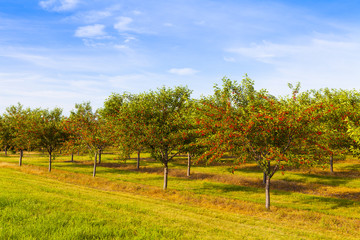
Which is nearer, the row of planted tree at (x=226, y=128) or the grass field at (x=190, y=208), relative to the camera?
→ the grass field at (x=190, y=208)

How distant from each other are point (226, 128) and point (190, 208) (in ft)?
21.0

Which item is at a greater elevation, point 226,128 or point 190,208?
point 226,128

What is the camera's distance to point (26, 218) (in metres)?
9.41

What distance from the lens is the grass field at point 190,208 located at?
9.01 metres

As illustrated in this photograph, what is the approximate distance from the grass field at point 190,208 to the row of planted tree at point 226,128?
11.5 feet

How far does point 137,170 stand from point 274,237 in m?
34.0

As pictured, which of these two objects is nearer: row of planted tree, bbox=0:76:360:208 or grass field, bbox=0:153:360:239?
grass field, bbox=0:153:360:239

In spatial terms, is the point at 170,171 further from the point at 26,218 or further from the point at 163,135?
the point at 26,218

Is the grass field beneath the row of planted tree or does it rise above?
beneath

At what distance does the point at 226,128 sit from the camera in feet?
62.4

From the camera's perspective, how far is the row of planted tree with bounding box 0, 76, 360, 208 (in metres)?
18.1

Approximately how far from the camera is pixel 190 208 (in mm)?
17578

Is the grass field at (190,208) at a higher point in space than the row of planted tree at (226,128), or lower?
lower

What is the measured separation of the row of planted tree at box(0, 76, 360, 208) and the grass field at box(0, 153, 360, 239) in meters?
3.49
